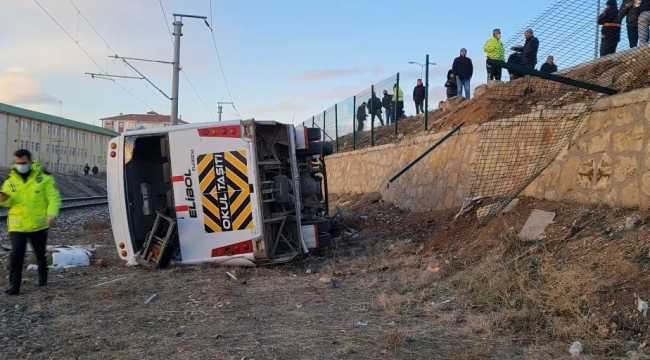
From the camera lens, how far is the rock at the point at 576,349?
3824mm

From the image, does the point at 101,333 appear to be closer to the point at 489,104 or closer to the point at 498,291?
the point at 498,291

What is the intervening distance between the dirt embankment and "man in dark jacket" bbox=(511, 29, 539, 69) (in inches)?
1513

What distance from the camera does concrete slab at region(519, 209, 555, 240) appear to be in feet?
20.2

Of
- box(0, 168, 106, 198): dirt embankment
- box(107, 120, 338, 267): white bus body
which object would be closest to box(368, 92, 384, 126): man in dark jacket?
box(107, 120, 338, 267): white bus body

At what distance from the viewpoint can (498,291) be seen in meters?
5.07

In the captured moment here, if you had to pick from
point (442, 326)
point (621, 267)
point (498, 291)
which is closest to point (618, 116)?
point (621, 267)

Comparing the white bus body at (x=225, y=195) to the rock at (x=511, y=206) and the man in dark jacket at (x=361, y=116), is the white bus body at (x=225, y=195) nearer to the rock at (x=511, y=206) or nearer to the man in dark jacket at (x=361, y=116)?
the rock at (x=511, y=206)

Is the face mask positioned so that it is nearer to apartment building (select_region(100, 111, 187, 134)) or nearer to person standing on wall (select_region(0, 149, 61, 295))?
person standing on wall (select_region(0, 149, 61, 295))

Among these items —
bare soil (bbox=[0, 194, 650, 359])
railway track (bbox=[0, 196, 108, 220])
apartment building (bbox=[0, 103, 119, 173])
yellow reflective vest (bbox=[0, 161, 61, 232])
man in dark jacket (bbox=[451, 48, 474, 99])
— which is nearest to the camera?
bare soil (bbox=[0, 194, 650, 359])

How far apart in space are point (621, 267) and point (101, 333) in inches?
177

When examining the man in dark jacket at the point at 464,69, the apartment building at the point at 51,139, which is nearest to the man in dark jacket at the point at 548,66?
the man in dark jacket at the point at 464,69

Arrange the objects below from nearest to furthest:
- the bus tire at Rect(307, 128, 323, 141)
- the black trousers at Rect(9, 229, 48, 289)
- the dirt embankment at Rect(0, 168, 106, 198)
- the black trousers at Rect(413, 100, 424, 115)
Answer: the black trousers at Rect(9, 229, 48, 289) → the bus tire at Rect(307, 128, 323, 141) → the black trousers at Rect(413, 100, 424, 115) → the dirt embankment at Rect(0, 168, 106, 198)

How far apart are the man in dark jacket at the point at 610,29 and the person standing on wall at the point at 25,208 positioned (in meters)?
7.00

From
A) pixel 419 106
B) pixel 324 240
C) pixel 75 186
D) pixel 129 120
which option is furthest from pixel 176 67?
pixel 129 120
